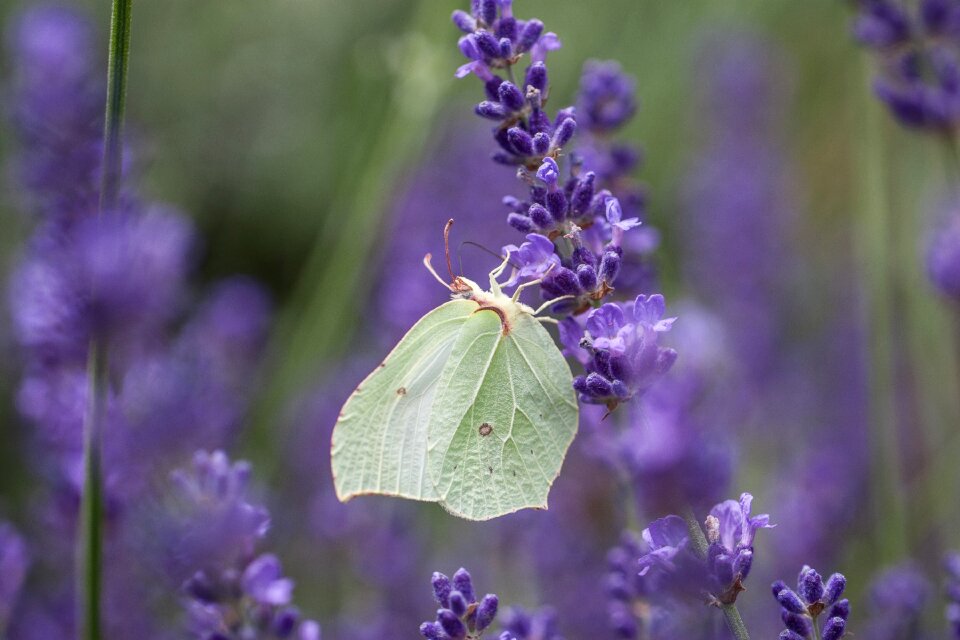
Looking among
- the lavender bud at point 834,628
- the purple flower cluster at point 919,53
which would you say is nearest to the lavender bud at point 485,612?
the lavender bud at point 834,628

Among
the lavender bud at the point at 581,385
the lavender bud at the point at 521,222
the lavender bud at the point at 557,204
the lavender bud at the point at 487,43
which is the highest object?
the lavender bud at the point at 487,43

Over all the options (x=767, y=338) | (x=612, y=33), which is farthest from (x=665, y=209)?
(x=767, y=338)

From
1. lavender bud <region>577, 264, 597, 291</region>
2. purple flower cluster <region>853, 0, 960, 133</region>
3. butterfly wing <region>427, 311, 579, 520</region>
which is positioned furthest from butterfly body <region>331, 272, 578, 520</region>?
purple flower cluster <region>853, 0, 960, 133</region>

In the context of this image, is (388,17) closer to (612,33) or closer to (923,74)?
(612,33)

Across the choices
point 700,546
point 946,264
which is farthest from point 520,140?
point 946,264

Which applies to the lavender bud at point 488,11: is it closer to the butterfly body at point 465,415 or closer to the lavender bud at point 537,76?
the lavender bud at point 537,76

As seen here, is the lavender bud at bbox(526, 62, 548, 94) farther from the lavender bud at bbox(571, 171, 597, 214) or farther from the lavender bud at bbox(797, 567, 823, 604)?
the lavender bud at bbox(797, 567, 823, 604)
